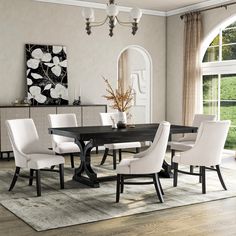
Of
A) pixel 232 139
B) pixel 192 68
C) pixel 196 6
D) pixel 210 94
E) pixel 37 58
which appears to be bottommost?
pixel 232 139

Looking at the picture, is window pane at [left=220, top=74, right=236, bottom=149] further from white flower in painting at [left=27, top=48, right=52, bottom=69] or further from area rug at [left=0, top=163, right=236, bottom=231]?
white flower in painting at [left=27, top=48, right=52, bottom=69]

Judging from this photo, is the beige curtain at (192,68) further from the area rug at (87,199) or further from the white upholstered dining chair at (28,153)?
the white upholstered dining chair at (28,153)

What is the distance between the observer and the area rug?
4121 millimetres

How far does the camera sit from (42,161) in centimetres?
498

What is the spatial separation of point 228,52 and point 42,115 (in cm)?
363

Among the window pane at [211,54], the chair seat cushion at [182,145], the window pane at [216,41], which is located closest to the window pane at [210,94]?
the window pane at [211,54]

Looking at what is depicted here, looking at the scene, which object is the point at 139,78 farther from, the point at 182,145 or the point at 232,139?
the point at 182,145

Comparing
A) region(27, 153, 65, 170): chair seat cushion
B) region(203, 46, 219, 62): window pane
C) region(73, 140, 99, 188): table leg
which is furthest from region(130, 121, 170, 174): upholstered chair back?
region(203, 46, 219, 62): window pane

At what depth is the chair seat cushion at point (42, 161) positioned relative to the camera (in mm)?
4941

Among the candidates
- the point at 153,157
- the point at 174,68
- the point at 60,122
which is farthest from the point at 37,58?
the point at 153,157

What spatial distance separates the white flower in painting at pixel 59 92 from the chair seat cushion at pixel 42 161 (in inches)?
113

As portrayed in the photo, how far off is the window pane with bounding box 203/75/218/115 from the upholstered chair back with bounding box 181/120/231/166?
329cm

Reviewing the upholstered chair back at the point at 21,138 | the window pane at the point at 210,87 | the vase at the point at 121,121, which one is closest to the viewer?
the upholstered chair back at the point at 21,138

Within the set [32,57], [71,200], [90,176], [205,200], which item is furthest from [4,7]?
[205,200]
